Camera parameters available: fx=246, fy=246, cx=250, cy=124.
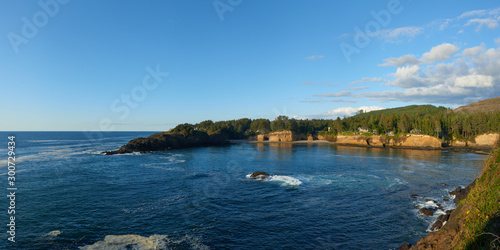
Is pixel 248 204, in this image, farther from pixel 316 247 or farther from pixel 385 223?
pixel 385 223

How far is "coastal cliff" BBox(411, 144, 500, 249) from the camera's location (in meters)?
11.5

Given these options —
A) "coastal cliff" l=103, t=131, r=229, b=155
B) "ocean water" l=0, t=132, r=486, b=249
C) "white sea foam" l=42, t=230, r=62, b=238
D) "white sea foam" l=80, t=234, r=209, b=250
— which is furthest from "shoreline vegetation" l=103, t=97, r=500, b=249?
"white sea foam" l=42, t=230, r=62, b=238

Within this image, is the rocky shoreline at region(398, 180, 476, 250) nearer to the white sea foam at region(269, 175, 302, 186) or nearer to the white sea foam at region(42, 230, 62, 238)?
the white sea foam at region(269, 175, 302, 186)

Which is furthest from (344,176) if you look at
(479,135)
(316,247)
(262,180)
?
(479,135)

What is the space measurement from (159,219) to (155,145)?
83778 millimetres

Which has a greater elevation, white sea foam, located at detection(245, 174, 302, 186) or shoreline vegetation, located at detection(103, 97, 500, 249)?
shoreline vegetation, located at detection(103, 97, 500, 249)

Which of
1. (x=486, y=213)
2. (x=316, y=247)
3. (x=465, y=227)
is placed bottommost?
(x=316, y=247)

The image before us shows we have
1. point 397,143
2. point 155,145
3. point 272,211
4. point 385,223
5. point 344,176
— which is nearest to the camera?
point 385,223

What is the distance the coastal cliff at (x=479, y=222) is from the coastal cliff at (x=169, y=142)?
90922 millimetres

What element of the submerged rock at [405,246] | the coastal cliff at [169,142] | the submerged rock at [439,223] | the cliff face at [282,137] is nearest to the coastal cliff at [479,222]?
the submerged rock at [405,246]

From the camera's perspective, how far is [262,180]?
4356cm

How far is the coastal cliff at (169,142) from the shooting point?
95.8m

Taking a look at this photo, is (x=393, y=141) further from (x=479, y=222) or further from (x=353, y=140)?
(x=479, y=222)

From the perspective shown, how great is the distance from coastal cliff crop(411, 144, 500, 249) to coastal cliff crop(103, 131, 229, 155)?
298ft
